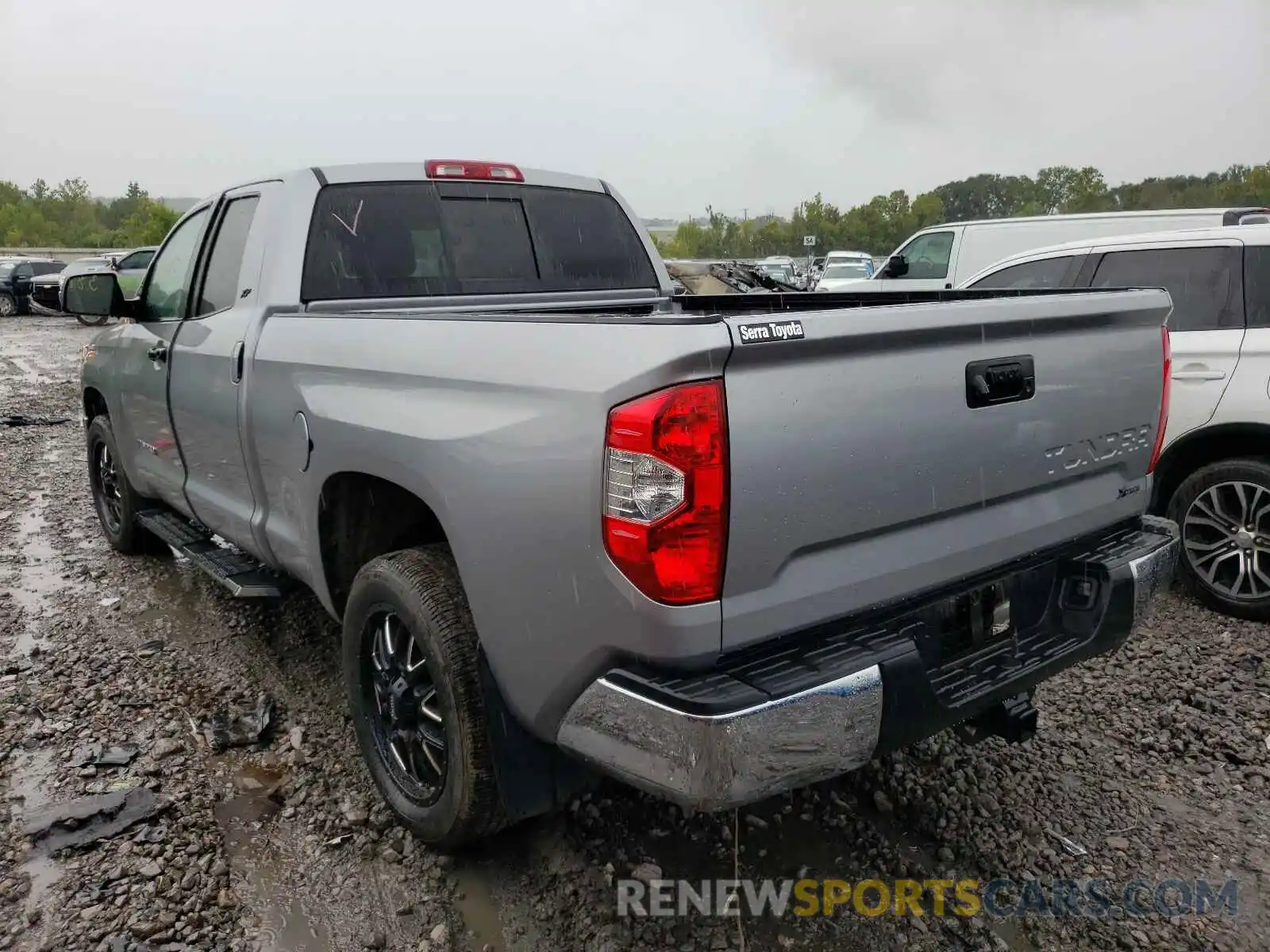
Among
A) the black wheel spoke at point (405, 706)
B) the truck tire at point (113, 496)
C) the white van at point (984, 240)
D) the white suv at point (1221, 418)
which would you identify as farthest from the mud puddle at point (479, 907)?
the white van at point (984, 240)

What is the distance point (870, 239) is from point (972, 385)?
9706 centimetres

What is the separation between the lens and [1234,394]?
15.0 ft

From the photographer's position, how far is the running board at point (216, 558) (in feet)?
12.2

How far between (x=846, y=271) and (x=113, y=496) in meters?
21.5

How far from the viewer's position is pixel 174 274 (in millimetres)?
4539

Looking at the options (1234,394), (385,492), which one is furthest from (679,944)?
(1234,394)

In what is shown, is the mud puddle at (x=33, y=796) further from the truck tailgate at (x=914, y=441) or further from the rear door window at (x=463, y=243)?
the truck tailgate at (x=914, y=441)

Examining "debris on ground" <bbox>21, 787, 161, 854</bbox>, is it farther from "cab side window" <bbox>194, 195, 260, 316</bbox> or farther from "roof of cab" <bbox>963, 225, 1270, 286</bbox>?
"roof of cab" <bbox>963, 225, 1270, 286</bbox>

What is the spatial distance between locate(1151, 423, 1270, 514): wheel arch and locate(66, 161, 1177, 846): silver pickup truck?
6.85 ft

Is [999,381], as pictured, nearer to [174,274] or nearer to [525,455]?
[525,455]

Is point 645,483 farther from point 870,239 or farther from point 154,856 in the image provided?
point 870,239

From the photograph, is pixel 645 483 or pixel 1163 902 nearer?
pixel 645 483

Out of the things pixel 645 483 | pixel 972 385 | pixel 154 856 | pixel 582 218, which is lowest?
pixel 154 856

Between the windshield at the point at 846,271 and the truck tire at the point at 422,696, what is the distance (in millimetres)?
22724
